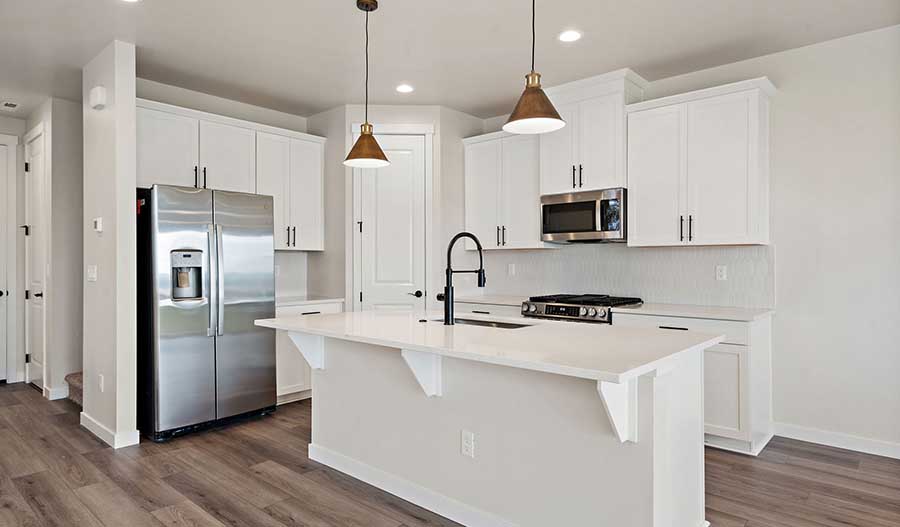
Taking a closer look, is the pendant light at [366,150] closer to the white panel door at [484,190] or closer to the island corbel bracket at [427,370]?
the island corbel bracket at [427,370]

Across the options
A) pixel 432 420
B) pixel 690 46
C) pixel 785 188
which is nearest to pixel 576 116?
pixel 690 46

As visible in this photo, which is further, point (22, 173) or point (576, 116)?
point (22, 173)

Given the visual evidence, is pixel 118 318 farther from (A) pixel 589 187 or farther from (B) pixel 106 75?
(A) pixel 589 187

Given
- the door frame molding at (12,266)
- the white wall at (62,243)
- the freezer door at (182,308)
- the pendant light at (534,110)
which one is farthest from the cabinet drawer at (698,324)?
the door frame molding at (12,266)

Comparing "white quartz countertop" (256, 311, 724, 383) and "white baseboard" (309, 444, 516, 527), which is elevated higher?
"white quartz countertop" (256, 311, 724, 383)

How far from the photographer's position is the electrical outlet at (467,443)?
2.48 meters

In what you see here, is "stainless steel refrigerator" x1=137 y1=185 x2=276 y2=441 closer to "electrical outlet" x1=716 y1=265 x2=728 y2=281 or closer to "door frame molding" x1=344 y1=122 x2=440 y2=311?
"door frame molding" x1=344 y1=122 x2=440 y2=311

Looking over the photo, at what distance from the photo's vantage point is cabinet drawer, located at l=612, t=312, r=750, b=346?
3.37m

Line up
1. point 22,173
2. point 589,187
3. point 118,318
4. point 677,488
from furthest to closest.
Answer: point 22,173
point 589,187
point 118,318
point 677,488

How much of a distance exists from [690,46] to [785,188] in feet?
3.72

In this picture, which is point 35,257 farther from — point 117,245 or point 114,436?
point 114,436

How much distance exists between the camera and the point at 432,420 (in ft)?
8.68

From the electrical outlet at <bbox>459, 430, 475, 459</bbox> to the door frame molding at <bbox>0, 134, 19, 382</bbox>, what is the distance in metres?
5.03

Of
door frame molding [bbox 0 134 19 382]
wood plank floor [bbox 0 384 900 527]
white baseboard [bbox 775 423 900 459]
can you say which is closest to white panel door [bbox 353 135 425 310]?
wood plank floor [bbox 0 384 900 527]
